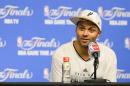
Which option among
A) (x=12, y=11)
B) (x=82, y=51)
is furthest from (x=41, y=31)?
(x=82, y=51)

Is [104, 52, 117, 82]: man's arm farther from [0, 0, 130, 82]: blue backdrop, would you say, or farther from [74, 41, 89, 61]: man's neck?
[0, 0, 130, 82]: blue backdrop

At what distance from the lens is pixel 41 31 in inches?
169

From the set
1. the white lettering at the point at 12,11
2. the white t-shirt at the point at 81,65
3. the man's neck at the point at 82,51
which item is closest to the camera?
the white t-shirt at the point at 81,65

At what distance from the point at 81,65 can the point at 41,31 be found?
5.26 feet

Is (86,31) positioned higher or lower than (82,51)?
higher

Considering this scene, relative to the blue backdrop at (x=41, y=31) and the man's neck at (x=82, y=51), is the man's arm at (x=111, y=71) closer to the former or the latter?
the man's neck at (x=82, y=51)

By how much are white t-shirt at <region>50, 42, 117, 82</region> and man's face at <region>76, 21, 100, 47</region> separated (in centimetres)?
12

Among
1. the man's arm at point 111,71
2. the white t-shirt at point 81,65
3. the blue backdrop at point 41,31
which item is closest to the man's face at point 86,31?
the white t-shirt at point 81,65

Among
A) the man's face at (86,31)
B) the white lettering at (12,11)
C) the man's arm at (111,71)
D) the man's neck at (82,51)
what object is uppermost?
the white lettering at (12,11)

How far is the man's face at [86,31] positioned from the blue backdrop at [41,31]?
151 cm

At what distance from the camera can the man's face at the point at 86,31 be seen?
276cm

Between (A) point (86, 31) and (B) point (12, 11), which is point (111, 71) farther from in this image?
(B) point (12, 11)

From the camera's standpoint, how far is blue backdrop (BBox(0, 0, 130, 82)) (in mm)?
4270

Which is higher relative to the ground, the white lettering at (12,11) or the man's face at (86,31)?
the white lettering at (12,11)
